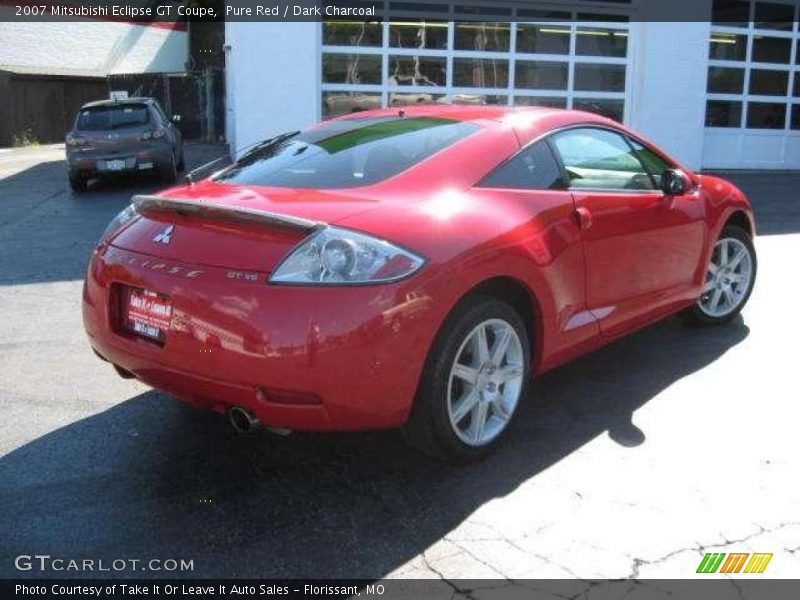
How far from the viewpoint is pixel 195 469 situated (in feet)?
11.7

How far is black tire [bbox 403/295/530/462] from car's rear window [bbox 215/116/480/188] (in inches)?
28.5

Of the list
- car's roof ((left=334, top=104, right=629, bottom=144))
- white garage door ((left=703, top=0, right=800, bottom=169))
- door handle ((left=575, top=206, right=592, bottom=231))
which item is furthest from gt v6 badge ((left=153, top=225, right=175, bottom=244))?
white garage door ((left=703, top=0, right=800, bottom=169))

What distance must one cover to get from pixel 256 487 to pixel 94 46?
32020 mm

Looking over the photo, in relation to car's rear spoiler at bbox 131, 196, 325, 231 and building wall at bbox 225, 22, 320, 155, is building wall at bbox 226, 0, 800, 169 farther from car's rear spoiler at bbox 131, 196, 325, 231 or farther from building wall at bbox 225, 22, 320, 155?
car's rear spoiler at bbox 131, 196, 325, 231

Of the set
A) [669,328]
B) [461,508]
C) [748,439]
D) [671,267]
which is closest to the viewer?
[461,508]

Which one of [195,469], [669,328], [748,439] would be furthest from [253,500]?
[669,328]

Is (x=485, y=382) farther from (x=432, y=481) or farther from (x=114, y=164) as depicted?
(x=114, y=164)

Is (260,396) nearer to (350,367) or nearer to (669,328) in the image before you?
(350,367)

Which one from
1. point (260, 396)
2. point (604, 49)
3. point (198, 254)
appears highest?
point (604, 49)

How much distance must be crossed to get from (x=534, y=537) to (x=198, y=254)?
1633mm

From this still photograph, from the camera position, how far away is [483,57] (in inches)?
544

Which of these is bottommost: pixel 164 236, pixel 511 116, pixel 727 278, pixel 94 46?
pixel 727 278

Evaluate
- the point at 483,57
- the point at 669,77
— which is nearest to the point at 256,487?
the point at 483,57

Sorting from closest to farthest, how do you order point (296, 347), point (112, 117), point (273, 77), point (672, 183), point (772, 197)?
point (296, 347) < point (672, 183) < point (772, 197) < point (273, 77) < point (112, 117)
